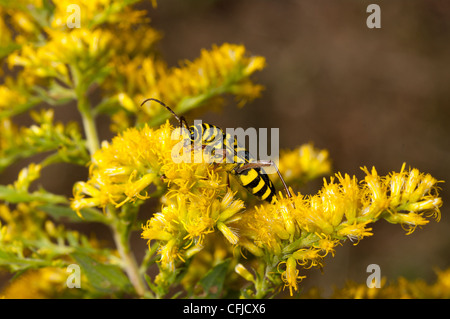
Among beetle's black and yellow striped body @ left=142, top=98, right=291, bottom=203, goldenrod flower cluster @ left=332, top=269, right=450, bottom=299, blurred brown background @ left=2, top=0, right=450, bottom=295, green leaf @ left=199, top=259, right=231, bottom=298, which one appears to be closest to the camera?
beetle's black and yellow striped body @ left=142, top=98, right=291, bottom=203

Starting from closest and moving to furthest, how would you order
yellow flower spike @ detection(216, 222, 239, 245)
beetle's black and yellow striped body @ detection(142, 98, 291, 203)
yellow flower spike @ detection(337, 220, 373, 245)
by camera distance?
1. yellow flower spike @ detection(337, 220, 373, 245)
2. yellow flower spike @ detection(216, 222, 239, 245)
3. beetle's black and yellow striped body @ detection(142, 98, 291, 203)

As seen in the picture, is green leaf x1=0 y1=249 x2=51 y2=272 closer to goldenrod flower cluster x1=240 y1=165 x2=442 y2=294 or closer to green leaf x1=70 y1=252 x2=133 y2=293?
green leaf x1=70 y1=252 x2=133 y2=293

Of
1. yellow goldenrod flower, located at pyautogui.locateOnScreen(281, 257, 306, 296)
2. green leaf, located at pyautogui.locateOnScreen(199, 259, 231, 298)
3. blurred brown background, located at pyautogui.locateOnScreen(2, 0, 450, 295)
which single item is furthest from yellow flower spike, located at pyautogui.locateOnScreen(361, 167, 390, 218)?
blurred brown background, located at pyautogui.locateOnScreen(2, 0, 450, 295)

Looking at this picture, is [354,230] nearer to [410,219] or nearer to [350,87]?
[410,219]

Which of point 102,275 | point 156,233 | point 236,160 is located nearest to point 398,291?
point 236,160

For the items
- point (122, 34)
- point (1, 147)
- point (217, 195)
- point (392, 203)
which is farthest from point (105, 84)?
point (392, 203)

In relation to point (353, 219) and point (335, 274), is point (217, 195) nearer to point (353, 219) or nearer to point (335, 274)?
point (353, 219)
